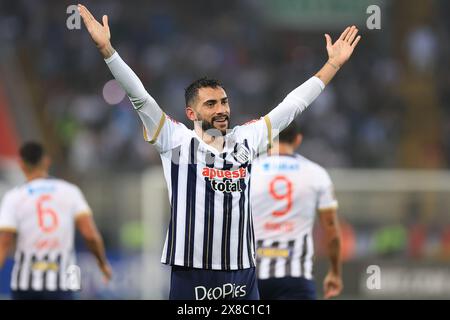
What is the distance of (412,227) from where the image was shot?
1476 centimetres

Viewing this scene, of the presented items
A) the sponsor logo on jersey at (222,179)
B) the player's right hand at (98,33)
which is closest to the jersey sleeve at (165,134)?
the sponsor logo on jersey at (222,179)

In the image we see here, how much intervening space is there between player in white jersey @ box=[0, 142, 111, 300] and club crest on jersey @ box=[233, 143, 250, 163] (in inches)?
107

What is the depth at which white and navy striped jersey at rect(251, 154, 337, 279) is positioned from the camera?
7.73 metres

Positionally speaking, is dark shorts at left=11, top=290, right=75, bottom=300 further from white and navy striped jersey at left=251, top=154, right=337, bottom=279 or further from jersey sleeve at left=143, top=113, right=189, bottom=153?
jersey sleeve at left=143, top=113, right=189, bottom=153

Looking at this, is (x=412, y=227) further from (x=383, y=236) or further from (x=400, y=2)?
(x=400, y=2)

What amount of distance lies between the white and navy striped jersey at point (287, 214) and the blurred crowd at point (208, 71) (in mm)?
8709

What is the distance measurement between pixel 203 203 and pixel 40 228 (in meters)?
2.75

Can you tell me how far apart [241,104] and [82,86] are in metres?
2.68

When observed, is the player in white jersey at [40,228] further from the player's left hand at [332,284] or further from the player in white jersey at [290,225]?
the player's left hand at [332,284]

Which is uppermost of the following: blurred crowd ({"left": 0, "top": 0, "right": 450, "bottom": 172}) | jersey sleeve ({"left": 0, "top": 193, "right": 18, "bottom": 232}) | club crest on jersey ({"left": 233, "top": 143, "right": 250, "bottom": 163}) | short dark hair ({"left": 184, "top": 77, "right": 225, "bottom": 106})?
blurred crowd ({"left": 0, "top": 0, "right": 450, "bottom": 172})

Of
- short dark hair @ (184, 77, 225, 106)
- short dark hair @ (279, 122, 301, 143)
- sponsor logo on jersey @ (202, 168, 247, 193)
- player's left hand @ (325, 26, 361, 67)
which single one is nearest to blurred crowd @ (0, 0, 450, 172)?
short dark hair @ (279, 122, 301, 143)

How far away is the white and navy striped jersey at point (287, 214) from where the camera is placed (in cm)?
773

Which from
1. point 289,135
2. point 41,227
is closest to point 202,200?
point 289,135

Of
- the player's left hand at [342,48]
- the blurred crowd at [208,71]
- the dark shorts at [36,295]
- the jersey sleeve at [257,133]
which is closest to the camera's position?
the jersey sleeve at [257,133]
